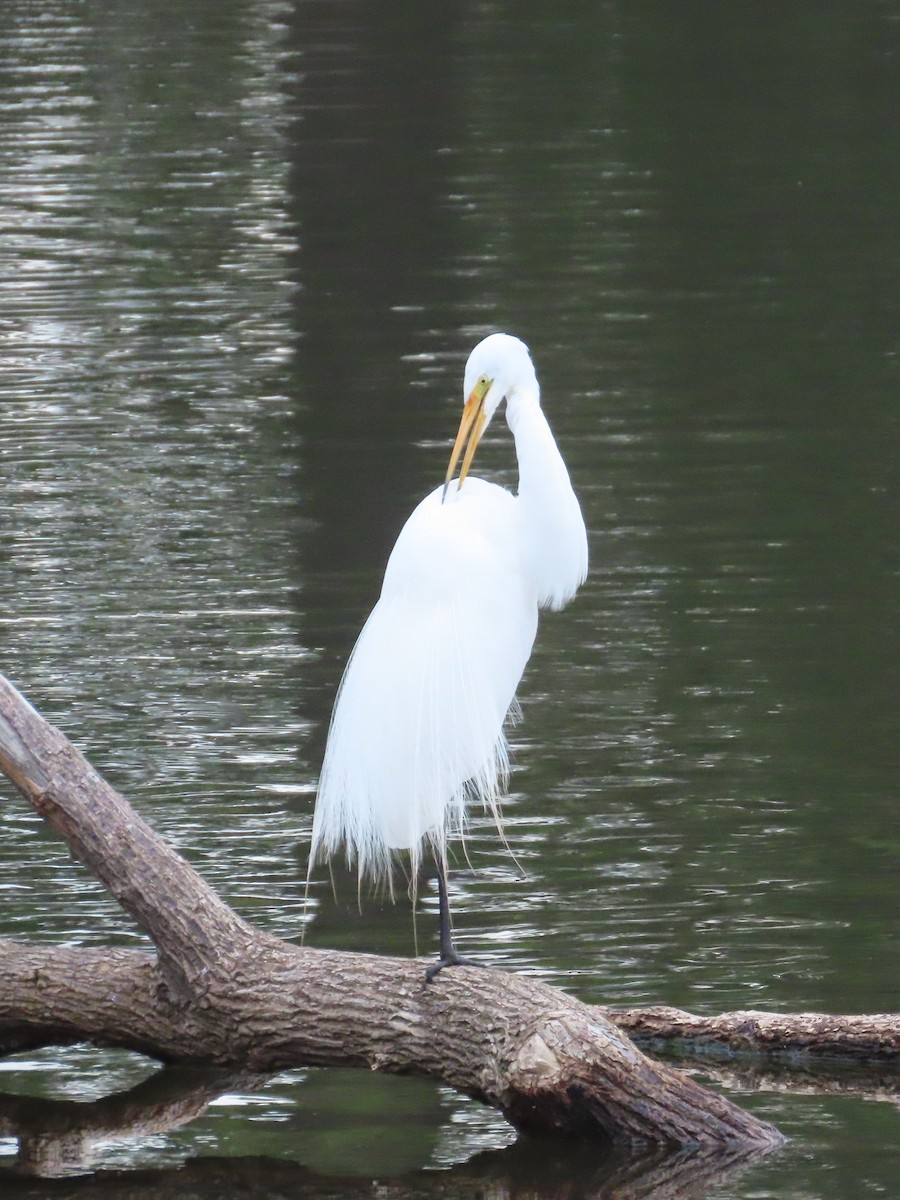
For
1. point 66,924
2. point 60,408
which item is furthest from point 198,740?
point 60,408

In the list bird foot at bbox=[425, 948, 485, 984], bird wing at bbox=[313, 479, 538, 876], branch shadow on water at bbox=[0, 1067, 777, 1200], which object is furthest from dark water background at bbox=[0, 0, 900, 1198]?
bird wing at bbox=[313, 479, 538, 876]

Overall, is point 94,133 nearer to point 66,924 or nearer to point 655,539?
point 655,539

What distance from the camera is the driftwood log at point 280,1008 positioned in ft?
16.1

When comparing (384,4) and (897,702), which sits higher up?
(384,4)

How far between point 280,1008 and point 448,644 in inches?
37.9

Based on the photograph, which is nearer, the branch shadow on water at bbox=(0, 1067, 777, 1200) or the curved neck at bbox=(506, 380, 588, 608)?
the branch shadow on water at bbox=(0, 1067, 777, 1200)

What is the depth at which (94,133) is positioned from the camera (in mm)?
21641

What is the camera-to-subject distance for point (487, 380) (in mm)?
5453

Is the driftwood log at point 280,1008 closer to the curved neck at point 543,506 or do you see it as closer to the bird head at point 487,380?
the curved neck at point 543,506

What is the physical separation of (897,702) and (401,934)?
2.48 metres

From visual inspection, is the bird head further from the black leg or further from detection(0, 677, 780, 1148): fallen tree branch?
detection(0, 677, 780, 1148): fallen tree branch

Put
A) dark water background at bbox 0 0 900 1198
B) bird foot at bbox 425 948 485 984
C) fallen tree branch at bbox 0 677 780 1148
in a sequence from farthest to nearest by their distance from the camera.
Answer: dark water background at bbox 0 0 900 1198
bird foot at bbox 425 948 485 984
fallen tree branch at bbox 0 677 780 1148

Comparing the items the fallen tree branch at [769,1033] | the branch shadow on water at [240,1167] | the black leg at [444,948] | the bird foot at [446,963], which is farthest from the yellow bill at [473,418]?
the branch shadow on water at [240,1167]

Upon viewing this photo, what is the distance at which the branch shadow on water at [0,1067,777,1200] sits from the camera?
4961mm
